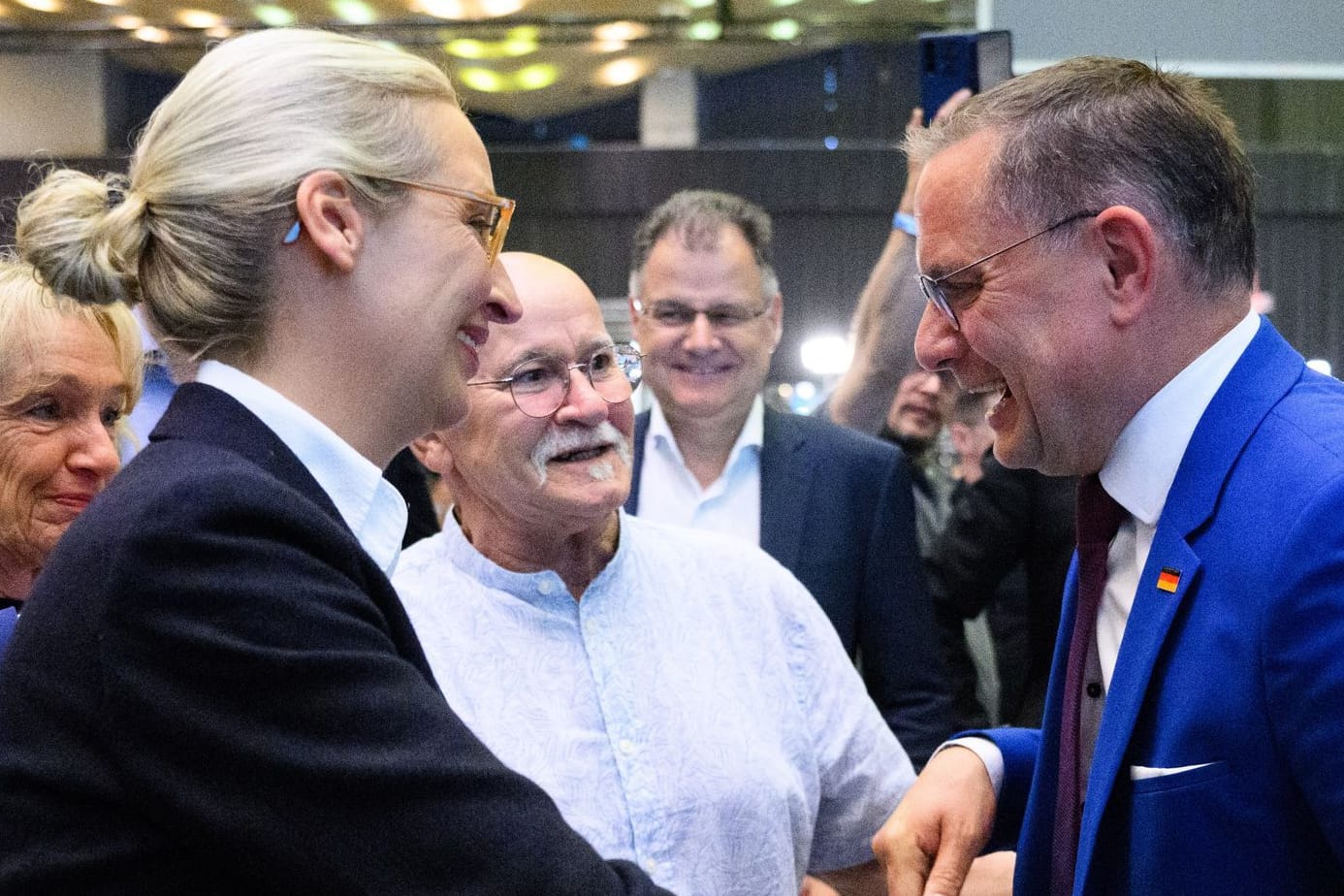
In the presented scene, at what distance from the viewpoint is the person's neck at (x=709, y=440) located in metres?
2.99

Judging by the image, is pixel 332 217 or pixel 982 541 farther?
pixel 982 541

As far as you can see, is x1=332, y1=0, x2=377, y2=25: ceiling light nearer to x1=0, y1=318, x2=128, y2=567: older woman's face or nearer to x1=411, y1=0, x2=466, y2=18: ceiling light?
x1=411, y1=0, x2=466, y2=18: ceiling light

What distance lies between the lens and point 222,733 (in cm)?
A: 98

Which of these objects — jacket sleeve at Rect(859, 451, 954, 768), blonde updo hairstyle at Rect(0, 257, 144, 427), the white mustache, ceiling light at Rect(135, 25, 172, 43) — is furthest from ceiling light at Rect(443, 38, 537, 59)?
the white mustache

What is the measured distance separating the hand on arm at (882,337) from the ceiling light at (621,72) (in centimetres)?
248

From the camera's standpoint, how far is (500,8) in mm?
5441

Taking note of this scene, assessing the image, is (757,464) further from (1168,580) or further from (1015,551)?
(1168,580)

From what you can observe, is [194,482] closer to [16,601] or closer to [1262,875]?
[1262,875]

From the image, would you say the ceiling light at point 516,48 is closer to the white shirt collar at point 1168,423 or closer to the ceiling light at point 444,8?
the ceiling light at point 444,8

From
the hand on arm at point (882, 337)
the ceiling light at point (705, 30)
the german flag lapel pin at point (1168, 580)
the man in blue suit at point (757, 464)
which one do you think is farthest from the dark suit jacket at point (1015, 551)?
the ceiling light at point (705, 30)

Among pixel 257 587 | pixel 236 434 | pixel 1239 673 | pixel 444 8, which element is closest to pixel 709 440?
pixel 1239 673

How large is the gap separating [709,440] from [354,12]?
295cm

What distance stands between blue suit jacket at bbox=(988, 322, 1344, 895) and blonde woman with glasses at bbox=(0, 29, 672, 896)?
48cm

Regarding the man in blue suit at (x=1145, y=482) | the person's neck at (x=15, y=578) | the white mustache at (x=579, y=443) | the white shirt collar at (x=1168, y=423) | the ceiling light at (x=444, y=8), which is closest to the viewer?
the man in blue suit at (x=1145, y=482)
